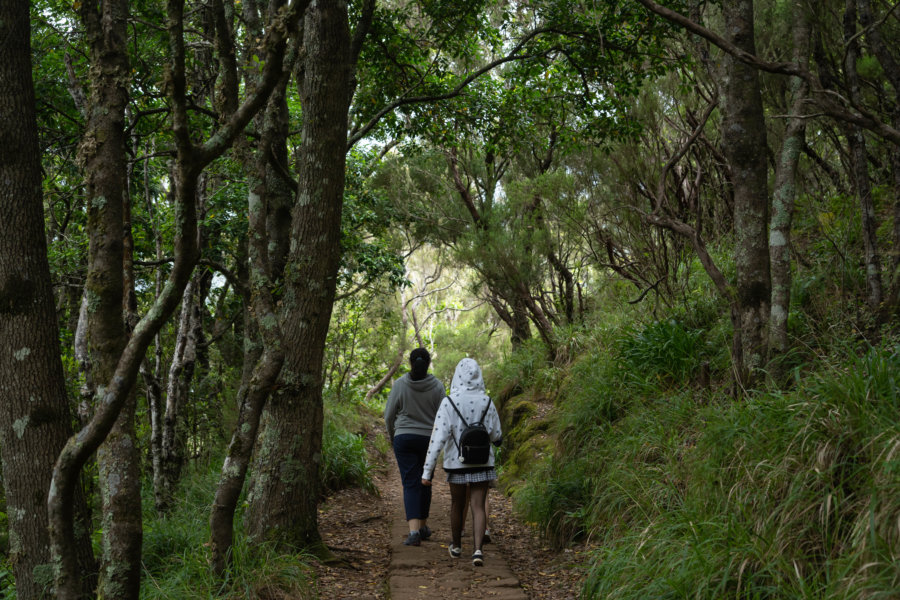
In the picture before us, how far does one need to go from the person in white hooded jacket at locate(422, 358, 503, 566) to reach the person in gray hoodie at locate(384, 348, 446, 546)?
579 mm

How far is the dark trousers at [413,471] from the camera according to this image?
20.9 feet

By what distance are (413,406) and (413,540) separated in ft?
4.18

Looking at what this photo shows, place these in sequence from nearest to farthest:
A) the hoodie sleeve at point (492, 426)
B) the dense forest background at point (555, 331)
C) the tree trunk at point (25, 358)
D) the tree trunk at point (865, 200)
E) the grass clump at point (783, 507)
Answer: the grass clump at point (783, 507)
the dense forest background at point (555, 331)
the tree trunk at point (25, 358)
the tree trunk at point (865, 200)
the hoodie sleeve at point (492, 426)

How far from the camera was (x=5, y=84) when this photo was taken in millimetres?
4918

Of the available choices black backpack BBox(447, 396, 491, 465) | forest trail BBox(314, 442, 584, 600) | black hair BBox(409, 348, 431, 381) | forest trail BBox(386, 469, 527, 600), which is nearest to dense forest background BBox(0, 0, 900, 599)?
forest trail BBox(314, 442, 584, 600)

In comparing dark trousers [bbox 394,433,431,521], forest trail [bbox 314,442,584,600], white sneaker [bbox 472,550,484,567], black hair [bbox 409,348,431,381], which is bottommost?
forest trail [bbox 314,442,584,600]

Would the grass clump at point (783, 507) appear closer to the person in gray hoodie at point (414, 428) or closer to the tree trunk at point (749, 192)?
the tree trunk at point (749, 192)

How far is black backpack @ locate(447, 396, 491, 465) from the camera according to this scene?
5.61 metres

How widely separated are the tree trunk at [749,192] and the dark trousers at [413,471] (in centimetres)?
303

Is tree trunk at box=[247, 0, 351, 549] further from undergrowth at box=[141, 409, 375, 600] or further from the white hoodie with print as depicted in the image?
the white hoodie with print

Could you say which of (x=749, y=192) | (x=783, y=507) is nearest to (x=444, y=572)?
(x=783, y=507)

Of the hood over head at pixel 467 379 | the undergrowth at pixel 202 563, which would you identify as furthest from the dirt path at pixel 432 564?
the hood over head at pixel 467 379

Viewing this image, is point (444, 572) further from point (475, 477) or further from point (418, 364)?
point (418, 364)

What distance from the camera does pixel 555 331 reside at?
11602mm
